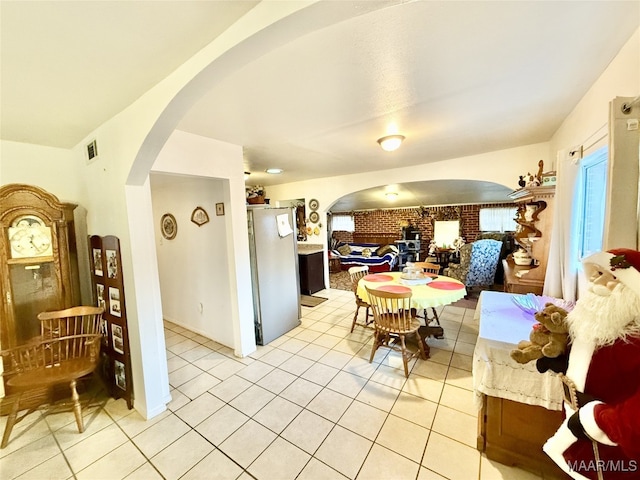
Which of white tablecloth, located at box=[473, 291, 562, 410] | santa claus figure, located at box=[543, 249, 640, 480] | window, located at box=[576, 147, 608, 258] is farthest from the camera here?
window, located at box=[576, 147, 608, 258]

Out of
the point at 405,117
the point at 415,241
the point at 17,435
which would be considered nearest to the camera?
the point at 17,435

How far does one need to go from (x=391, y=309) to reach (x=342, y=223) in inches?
274

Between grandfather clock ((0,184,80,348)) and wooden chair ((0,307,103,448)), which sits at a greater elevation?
grandfather clock ((0,184,80,348))

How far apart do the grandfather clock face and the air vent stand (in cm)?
67

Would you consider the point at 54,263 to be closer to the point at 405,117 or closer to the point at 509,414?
the point at 405,117

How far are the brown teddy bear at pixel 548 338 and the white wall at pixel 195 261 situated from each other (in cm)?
274

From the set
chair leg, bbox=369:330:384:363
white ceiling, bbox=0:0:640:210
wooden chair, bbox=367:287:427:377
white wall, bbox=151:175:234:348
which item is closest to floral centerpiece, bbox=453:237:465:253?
white ceiling, bbox=0:0:640:210

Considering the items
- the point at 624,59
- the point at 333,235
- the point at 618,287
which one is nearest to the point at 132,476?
the point at 618,287

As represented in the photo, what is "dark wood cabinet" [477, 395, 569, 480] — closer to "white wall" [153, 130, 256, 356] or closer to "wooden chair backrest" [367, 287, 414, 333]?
"wooden chair backrest" [367, 287, 414, 333]

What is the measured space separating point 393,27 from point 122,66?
4.63 feet

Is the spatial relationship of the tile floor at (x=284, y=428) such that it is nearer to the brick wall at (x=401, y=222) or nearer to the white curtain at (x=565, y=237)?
the white curtain at (x=565, y=237)

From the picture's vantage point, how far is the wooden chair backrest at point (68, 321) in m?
2.01

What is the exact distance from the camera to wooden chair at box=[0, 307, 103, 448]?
5.80 ft

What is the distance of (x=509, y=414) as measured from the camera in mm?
1436
